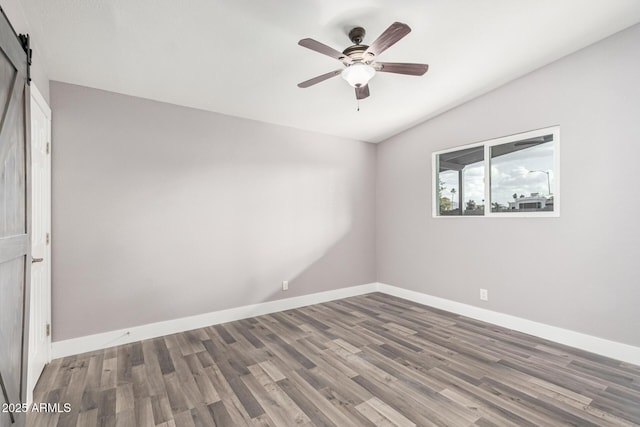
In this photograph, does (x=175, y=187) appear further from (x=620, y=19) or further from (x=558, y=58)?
(x=620, y=19)

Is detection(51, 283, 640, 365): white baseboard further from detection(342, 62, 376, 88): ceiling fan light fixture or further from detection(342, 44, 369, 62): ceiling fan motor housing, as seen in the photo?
detection(342, 44, 369, 62): ceiling fan motor housing

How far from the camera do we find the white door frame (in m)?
2.31

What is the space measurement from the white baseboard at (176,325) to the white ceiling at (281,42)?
2.47 meters

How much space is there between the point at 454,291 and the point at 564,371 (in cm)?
156

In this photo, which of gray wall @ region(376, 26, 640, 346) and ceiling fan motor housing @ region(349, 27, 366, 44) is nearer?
ceiling fan motor housing @ region(349, 27, 366, 44)

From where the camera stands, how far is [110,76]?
9.18 feet

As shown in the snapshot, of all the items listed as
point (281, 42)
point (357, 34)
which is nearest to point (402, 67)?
point (357, 34)

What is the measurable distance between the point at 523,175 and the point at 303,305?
326 cm

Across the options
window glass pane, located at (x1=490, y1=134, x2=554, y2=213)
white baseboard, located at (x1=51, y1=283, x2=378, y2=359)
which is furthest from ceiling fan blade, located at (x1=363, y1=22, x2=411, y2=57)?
white baseboard, located at (x1=51, y1=283, x2=378, y2=359)

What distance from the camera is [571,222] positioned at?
3.06m

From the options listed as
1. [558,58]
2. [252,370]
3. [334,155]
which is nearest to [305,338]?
[252,370]

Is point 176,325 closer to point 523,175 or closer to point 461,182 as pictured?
point 461,182

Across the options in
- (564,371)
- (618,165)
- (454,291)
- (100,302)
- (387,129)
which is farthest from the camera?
(387,129)

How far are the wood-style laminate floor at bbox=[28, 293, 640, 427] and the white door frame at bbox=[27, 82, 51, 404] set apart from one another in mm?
230
